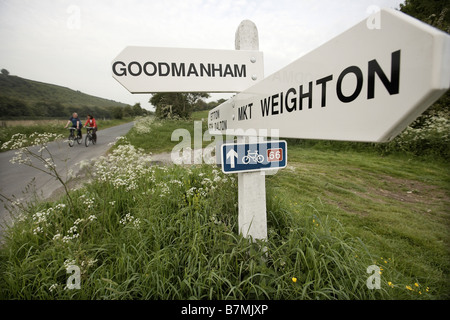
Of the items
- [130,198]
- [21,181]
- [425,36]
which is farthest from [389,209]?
[21,181]

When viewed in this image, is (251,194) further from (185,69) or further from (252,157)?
(185,69)

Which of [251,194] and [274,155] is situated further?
[251,194]

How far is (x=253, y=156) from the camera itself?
3.99ft

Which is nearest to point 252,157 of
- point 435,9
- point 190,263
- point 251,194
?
point 251,194

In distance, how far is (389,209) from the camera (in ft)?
10.1

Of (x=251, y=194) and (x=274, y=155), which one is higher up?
(x=274, y=155)

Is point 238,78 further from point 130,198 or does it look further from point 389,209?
point 389,209

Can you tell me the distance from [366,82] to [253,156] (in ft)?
2.45

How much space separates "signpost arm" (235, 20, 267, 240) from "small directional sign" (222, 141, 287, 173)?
12 cm

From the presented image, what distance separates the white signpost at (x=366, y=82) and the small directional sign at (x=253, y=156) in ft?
0.98

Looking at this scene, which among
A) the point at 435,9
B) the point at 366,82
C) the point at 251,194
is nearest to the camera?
the point at 366,82

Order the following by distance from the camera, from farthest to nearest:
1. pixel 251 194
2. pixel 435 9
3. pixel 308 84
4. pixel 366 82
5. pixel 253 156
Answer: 1. pixel 435 9
2. pixel 251 194
3. pixel 253 156
4. pixel 308 84
5. pixel 366 82

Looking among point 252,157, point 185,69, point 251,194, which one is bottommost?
point 251,194

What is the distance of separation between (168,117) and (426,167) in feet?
52.2
